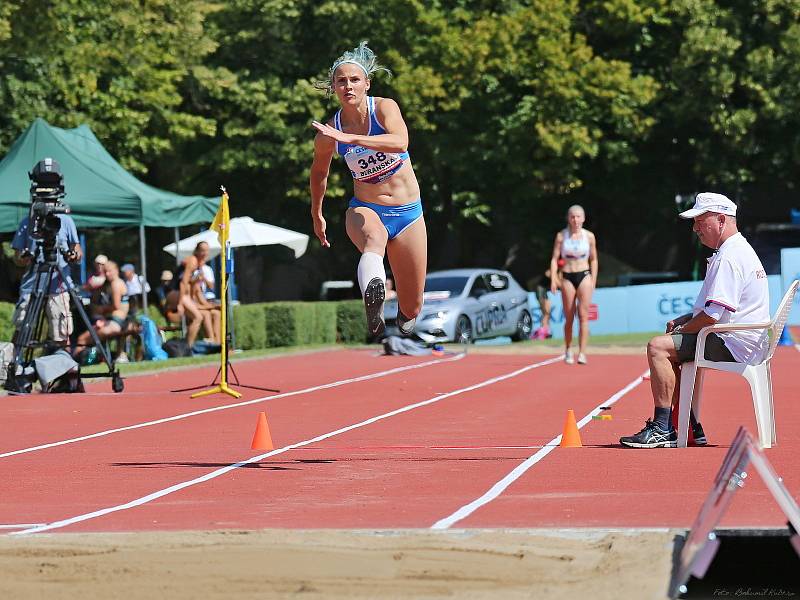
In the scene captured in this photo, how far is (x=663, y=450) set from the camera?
10.8m

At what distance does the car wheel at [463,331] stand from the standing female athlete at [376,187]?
19450 millimetres

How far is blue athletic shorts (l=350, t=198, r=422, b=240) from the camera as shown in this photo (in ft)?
32.1

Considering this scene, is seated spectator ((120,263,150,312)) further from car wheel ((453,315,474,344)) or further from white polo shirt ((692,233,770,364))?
white polo shirt ((692,233,770,364))

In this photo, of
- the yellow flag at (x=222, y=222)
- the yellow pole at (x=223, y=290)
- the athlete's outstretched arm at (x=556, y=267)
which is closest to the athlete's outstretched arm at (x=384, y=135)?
the yellow pole at (x=223, y=290)

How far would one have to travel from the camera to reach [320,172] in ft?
32.9

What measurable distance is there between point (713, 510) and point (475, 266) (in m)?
41.4

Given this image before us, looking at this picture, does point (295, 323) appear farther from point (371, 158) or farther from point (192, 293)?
point (371, 158)

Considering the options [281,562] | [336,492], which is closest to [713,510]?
[281,562]

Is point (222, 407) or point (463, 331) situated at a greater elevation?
point (222, 407)

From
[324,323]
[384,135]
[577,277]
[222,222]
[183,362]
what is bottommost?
[324,323]

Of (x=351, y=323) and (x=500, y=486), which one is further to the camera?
(x=351, y=323)

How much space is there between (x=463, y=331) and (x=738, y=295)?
1913 cm

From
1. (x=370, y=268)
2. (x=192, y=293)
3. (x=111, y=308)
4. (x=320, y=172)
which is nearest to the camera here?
(x=370, y=268)

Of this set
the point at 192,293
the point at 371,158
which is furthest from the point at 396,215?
the point at 192,293
